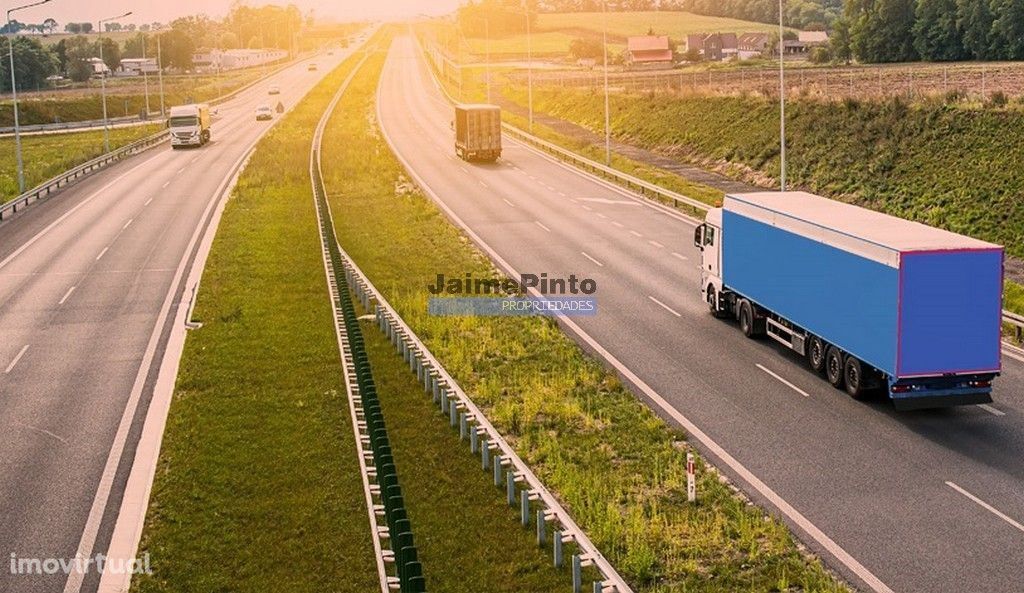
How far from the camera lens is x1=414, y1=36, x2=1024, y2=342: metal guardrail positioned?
28814 mm

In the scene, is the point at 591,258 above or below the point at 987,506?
above

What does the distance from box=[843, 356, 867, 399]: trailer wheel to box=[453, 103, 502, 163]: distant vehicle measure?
152 feet

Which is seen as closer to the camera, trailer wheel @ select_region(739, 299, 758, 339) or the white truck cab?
trailer wheel @ select_region(739, 299, 758, 339)

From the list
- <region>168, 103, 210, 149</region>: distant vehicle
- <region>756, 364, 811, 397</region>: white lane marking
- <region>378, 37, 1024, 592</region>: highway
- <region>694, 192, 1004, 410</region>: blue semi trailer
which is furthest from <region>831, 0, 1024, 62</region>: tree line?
<region>756, 364, 811, 397</region>: white lane marking

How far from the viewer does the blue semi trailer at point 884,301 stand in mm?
22109

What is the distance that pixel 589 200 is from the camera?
180ft

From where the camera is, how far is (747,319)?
29.7 meters

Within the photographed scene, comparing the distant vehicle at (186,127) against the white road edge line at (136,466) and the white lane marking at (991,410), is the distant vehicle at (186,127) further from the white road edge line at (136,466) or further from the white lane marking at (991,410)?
the white lane marking at (991,410)

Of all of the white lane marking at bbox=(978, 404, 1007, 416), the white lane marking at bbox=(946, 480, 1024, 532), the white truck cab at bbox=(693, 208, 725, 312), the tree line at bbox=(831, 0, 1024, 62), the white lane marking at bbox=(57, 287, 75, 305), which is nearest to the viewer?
the white lane marking at bbox=(946, 480, 1024, 532)

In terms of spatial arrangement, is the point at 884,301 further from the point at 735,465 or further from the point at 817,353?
the point at 735,465

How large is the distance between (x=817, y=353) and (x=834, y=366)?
0.76 metres

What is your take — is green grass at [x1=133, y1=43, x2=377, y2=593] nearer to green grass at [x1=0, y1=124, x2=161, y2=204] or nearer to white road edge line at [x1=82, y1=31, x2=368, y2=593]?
white road edge line at [x1=82, y1=31, x2=368, y2=593]

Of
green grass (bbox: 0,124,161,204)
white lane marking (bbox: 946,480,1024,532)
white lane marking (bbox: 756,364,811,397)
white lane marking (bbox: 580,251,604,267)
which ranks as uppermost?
green grass (bbox: 0,124,161,204)

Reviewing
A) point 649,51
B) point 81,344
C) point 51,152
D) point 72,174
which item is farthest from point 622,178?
point 649,51
